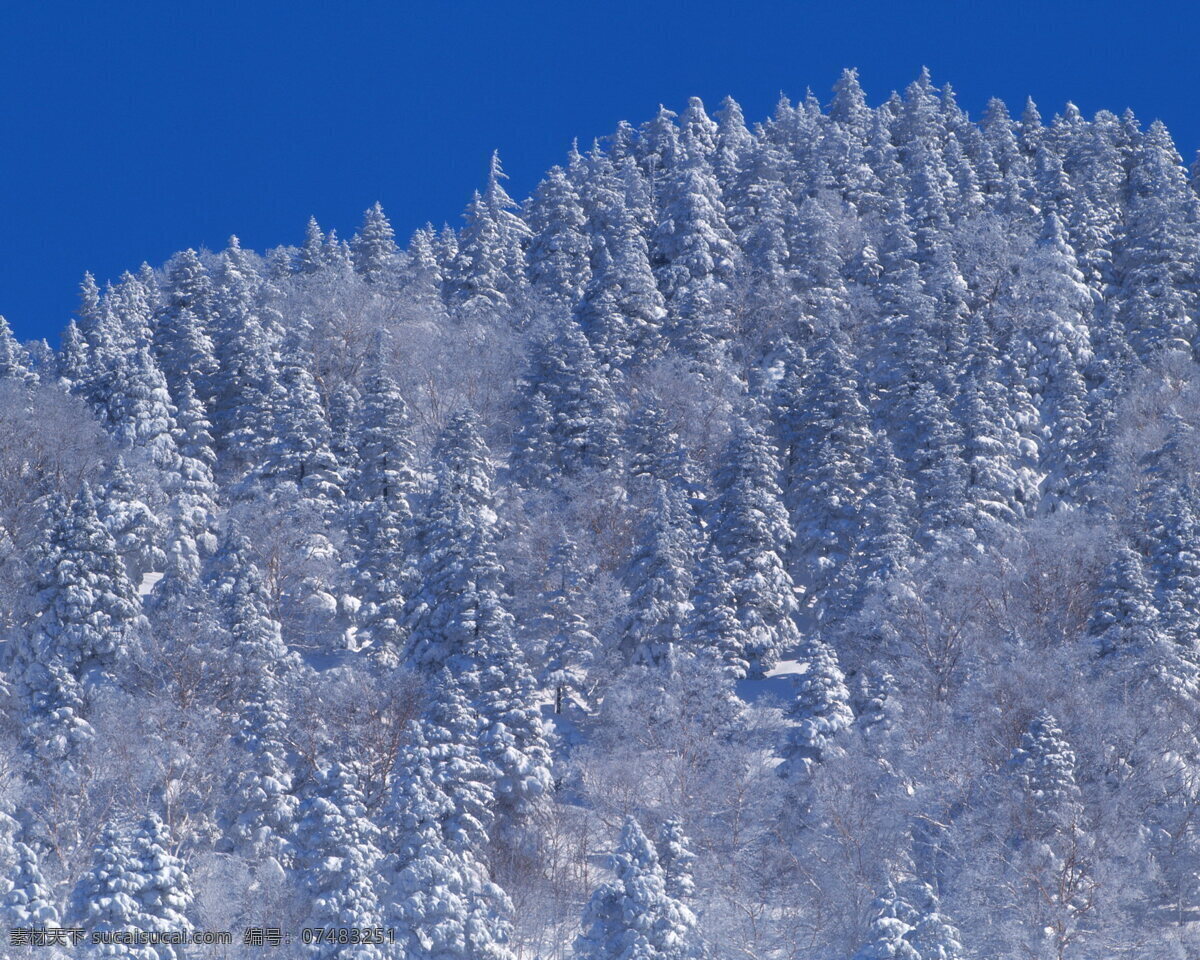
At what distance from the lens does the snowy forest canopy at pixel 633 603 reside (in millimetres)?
42750

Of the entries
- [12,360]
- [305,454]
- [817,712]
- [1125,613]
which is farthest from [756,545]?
[12,360]

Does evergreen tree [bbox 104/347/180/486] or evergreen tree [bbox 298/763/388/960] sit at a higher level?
evergreen tree [bbox 104/347/180/486]

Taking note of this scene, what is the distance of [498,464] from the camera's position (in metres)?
83.6

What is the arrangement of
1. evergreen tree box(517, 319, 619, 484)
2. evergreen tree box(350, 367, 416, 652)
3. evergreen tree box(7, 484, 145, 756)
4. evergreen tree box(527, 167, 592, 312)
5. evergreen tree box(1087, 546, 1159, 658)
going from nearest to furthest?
1. evergreen tree box(1087, 546, 1159, 658)
2. evergreen tree box(7, 484, 145, 756)
3. evergreen tree box(350, 367, 416, 652)
4. evergreen tree box(517, 319, 619, 484)
5. evergreen tree box(527, 167, 592, 312)

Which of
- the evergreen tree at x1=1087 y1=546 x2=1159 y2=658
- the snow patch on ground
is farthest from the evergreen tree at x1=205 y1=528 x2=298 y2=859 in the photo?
the evergreen tree at x1=1087 y1=546 x2=1159 y2=658

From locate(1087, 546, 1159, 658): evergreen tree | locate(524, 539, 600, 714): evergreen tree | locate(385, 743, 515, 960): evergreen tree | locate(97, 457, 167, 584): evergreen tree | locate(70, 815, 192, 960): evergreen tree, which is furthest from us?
locate(97, 457, 167, 584): evergreen tree

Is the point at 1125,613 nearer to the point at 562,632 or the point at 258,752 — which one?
the point at 562,632

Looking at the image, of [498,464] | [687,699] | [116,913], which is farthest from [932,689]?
[498,464]

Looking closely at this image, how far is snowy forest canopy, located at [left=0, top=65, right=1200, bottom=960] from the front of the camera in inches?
1683

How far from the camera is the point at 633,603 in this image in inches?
2292

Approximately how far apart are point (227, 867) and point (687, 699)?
17.0 metres

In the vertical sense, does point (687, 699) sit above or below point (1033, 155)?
below

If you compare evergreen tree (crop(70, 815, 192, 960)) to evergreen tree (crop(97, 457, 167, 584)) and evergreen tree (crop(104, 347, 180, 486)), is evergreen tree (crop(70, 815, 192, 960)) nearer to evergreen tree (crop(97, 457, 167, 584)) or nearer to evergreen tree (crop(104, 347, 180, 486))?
evergreen tree (crop(97, 457, 167, 584))

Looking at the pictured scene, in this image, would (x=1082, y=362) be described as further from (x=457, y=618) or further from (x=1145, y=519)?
(x=457, y=618)
